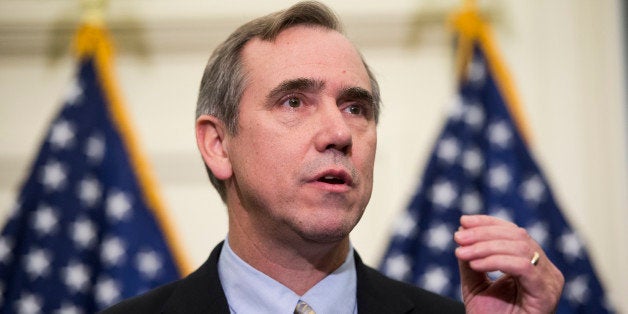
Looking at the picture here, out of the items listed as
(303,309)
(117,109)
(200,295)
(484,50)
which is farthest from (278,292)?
(484,50)

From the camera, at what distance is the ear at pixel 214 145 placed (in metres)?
2.14

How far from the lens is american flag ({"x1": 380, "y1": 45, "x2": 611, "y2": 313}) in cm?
337

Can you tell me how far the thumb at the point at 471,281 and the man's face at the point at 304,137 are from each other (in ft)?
0.94

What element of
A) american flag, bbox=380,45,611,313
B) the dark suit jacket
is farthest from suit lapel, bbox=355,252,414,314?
american flag, bbox=380,45,611,313

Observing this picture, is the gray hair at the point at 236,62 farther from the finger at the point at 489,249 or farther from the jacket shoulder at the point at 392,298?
the finger at the point at 489,249

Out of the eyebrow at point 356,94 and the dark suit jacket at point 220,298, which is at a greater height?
the eyebrow at point 356,94

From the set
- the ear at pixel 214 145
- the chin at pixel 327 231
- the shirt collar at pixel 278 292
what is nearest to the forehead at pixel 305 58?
the ear at pixel 214 145

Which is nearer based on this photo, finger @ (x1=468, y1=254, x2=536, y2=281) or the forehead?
finger @ (x1=468, y1=254, x2=536, y2=281)

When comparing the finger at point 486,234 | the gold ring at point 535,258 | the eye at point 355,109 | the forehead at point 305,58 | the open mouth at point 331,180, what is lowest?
the gold ring at point 535,258

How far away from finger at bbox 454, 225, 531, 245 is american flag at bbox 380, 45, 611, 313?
167 cm

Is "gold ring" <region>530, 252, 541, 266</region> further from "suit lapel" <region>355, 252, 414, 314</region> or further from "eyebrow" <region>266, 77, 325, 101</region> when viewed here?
"eyebrow" <region>266, 77, 325, 101</region>

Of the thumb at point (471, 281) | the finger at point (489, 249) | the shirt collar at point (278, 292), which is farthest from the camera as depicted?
the shirt collar at point (278, 292)

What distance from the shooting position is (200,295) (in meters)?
2.02

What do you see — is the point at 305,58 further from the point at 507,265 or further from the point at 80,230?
the point at 80,230
